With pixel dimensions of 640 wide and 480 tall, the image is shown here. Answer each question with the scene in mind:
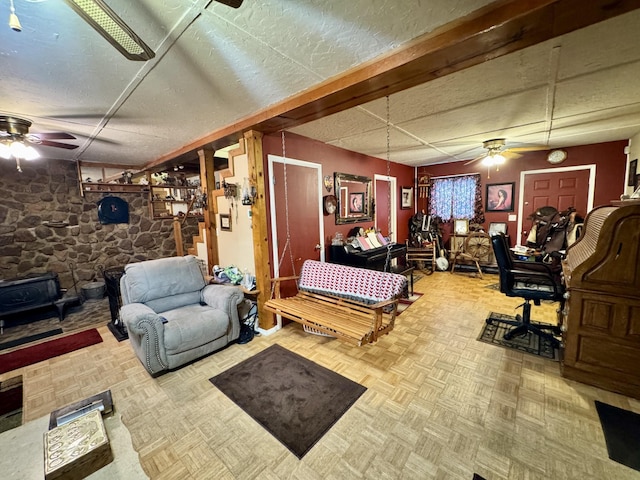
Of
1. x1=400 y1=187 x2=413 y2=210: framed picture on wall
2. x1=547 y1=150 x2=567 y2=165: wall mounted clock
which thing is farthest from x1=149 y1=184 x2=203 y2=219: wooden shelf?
x1=547 y1=150 x2=567 y2=165: wall mounted clock

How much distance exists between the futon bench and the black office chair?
42.5 inches

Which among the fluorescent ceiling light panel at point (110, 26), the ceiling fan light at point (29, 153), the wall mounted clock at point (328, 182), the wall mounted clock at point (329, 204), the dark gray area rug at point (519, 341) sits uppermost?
the fluorescent ceiling light panel at point (110, 26)

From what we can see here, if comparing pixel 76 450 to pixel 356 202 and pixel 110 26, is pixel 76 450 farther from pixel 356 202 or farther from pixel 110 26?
pixel 356 202

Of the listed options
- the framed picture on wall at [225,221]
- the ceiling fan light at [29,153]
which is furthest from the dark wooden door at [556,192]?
the ceiling fan light at [29,153]

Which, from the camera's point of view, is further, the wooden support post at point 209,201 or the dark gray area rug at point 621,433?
the wooden support post at point 209,201

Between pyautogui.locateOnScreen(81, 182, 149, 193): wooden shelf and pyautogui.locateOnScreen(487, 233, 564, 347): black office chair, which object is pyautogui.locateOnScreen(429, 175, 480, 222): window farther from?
pyautogui.locateOnScreen(81, 182, 149, 193): wooden shelf

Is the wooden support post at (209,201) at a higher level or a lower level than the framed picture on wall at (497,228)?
higher

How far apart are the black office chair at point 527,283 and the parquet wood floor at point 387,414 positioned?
0.44 metres

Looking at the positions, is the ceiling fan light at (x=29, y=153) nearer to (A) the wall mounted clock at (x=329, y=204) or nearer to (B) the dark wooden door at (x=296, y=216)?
(B) the dark wooden door at (x=296, y=216)

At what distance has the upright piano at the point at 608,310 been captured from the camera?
1.85 meters

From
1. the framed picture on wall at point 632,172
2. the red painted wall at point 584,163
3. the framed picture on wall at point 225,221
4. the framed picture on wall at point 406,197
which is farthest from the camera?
the framed picture on wall at point 406,197

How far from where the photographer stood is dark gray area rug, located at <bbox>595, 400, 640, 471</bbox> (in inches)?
57.7

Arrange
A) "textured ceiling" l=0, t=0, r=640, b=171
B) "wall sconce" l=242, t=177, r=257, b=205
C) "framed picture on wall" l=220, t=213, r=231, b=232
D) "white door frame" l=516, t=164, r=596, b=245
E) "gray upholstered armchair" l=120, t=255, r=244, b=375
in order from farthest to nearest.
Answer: "white door frame" l=516, t=164, r=596, b=245 → "framed picture on wall" l=220, t=213, r=231, b=232 → "wall sconce" l=242, t=177, r=257, b=205 → "gray upholstered armchair" l=120, t=255, r=244, b=375 → "textured ceiling" l=0, t=0, r=640, b=171

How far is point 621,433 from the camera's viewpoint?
1615 mm
